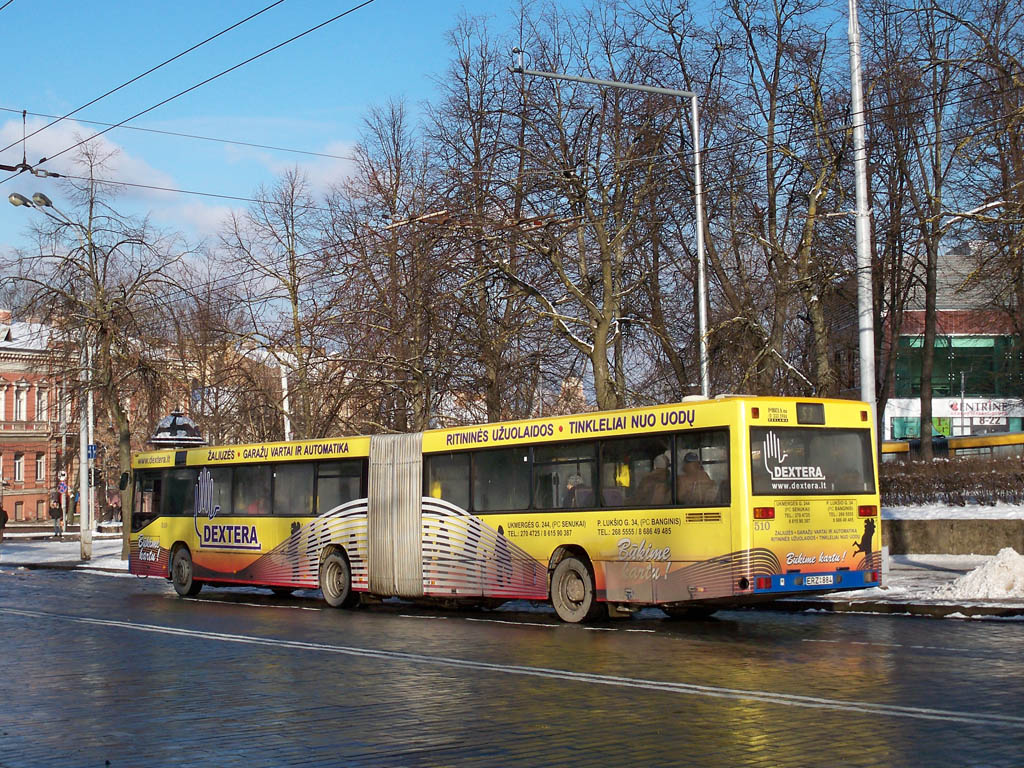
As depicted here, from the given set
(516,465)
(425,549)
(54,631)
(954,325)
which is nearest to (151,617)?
(54,631)

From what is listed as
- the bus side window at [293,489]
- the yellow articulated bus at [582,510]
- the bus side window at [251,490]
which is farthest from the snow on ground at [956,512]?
the bus side window at [251,490]

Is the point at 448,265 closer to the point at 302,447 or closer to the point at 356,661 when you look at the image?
the point at 302,447

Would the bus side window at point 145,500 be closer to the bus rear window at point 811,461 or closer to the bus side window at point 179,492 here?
the bus side window at point 179,492

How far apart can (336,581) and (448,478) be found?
328 cm

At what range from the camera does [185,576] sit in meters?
26.9

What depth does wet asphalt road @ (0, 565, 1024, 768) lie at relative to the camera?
857 centimetres

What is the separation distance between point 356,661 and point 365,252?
1842 centimetres

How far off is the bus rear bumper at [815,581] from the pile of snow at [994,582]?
200 cm

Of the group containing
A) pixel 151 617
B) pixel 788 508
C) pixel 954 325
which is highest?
pixel 954 325

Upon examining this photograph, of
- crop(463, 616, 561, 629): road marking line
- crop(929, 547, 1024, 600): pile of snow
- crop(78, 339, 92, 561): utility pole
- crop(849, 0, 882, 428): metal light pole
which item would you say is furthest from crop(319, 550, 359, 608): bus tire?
crop(78, 339, 92, 561): utility pole

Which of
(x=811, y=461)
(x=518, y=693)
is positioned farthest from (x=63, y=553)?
(x=518, y=693)

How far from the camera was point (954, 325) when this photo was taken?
238 ft

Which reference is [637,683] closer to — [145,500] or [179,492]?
[179,492]

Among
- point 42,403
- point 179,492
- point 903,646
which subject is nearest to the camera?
point 903,646
